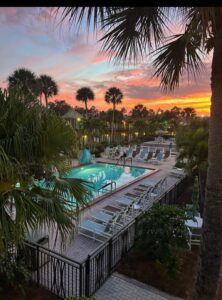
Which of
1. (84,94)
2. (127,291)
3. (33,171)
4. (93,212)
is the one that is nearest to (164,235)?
(127,291)

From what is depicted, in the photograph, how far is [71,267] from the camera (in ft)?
16.8

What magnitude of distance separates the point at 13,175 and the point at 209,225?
2585 millimetres

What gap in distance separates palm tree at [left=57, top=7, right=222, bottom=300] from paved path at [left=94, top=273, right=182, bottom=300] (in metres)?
1.28

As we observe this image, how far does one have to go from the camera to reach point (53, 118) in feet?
9.87

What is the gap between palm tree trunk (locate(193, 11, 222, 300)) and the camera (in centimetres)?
317

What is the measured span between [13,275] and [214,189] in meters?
3.84

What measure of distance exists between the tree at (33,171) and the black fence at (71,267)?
173cm

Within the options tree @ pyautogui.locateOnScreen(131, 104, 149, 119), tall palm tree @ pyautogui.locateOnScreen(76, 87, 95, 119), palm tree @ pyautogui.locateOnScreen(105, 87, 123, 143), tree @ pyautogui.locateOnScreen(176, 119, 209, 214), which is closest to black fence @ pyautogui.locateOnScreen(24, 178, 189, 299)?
tree @ pyautogui.locateOnScreen(176, 119, 209, 214)

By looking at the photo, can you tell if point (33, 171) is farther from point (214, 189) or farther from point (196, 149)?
point (196, 149)

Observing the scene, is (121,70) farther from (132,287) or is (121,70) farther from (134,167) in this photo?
(134,167)

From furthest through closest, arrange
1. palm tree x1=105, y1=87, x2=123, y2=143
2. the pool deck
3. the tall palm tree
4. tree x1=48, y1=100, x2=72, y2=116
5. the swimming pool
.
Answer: palm tree x1=105, y1=87, x2=123, y2=143 < the tall palm tree < the swimming pool < the pool deck < tree x1=48, y1=100, x2=72, y2=116

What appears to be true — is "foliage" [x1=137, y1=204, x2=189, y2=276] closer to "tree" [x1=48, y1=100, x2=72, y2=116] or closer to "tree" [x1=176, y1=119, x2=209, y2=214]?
"tree" [x1=48, y1=100, x2=72, y2=116]

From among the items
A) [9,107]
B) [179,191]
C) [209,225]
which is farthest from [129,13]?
[179,191]

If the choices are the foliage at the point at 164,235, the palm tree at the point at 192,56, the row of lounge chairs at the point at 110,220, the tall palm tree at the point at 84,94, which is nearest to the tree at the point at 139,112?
the tall palm tree at the point at 84,94
